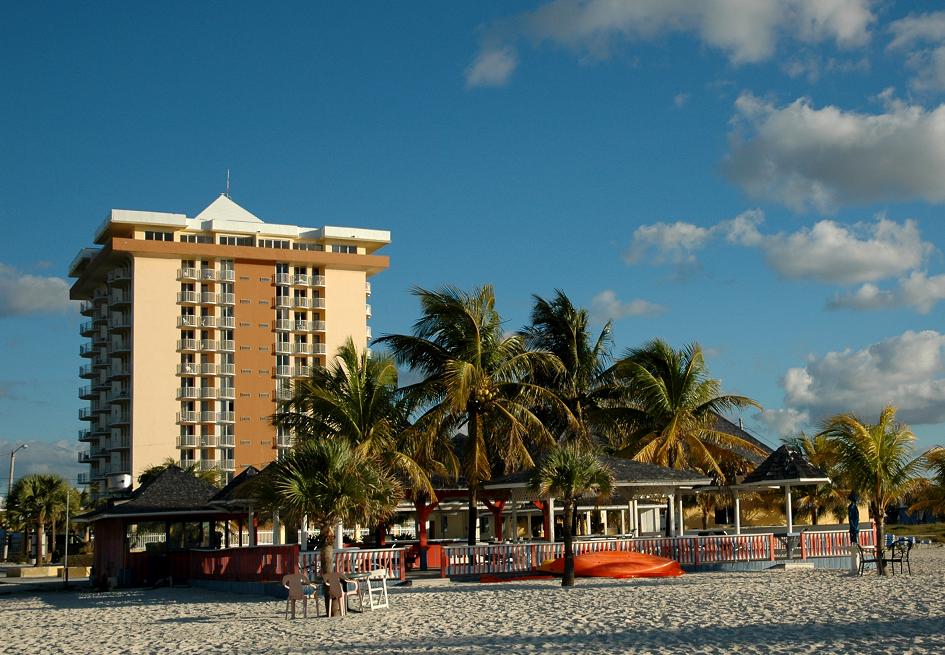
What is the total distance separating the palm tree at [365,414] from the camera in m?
27.2

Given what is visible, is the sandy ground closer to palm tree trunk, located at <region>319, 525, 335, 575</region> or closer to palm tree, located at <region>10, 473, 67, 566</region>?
palm tree trunk, located at <region>319, 525, 335, 575</region>

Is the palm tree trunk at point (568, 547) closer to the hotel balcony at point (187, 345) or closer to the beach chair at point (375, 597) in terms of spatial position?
the beach chair at point (375, 597)

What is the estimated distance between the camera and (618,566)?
25844mm

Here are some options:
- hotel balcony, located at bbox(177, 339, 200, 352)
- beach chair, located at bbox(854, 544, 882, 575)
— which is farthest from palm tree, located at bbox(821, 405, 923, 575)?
hotel balcony, located at bbox(177, 339, 200, 352)

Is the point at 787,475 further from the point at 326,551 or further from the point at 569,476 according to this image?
the point at 326,551

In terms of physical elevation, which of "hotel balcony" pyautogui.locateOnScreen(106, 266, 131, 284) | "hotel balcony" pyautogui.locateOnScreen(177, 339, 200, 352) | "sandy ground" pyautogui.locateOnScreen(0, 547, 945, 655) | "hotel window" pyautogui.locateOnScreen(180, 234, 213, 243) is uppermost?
"hotel window" pyautogui.locateOnScreen(180, 234, 213, 243)

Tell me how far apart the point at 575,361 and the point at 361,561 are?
38.7 feet

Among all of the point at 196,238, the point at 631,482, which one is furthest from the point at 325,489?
the point at 196,238

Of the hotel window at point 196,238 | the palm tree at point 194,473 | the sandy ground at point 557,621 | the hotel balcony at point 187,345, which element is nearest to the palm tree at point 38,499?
the palm tree at point 194,473

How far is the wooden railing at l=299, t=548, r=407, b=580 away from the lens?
2434 centimetres

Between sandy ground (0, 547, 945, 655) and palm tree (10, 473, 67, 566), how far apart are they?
34218 mm

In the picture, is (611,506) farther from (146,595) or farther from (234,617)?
(234,617)

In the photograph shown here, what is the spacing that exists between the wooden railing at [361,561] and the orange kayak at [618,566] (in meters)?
3.41

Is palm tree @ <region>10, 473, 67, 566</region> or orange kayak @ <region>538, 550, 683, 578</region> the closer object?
orange kayak @ <region>538, 550, 683, 578</region>
